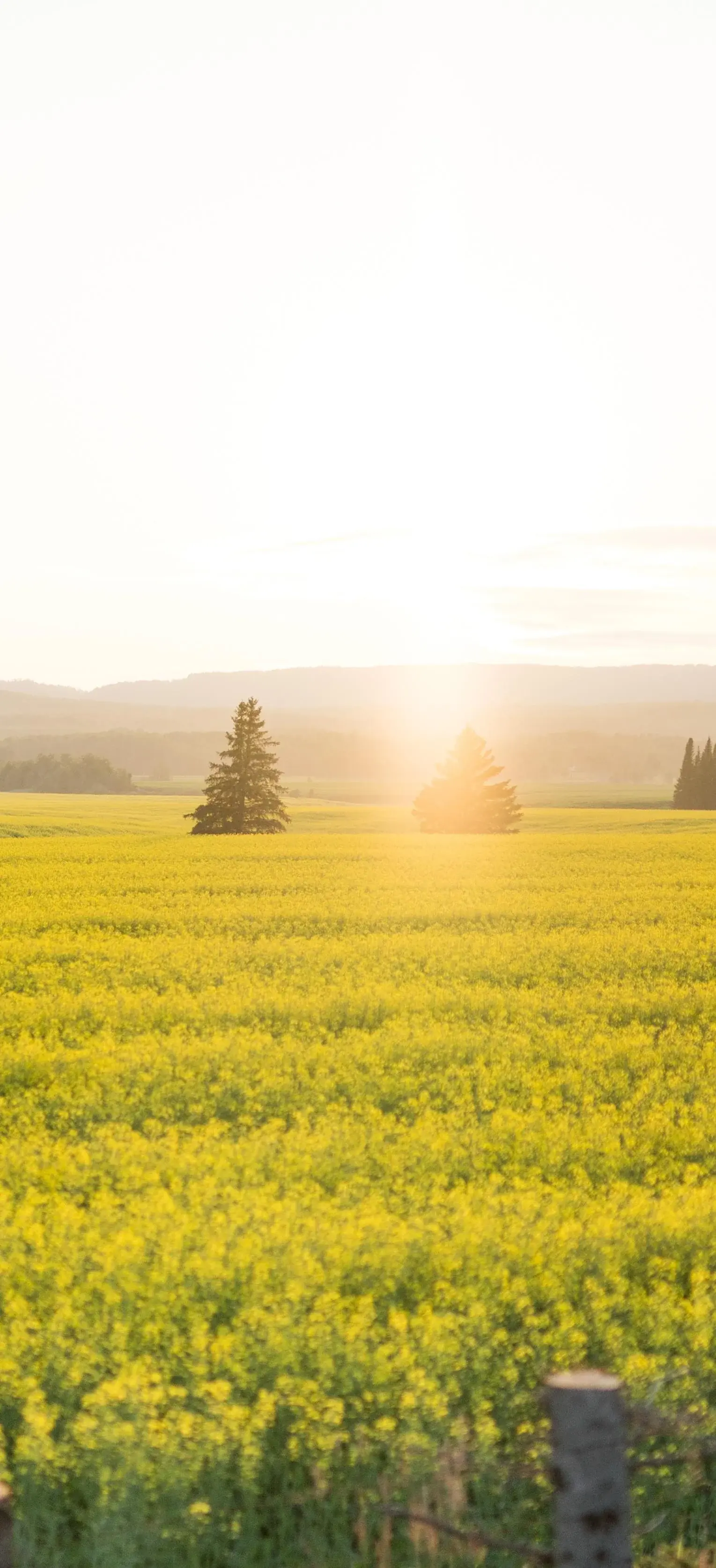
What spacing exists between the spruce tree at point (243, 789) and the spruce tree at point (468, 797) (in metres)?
14.9

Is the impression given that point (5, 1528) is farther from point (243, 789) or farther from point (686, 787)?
point (686, 787)

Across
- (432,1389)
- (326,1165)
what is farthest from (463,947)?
(432,1389)

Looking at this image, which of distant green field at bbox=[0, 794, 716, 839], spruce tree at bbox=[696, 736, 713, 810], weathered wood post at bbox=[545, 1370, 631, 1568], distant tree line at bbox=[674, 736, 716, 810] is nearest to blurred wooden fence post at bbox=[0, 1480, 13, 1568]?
weathered wood post at bbox=[545, 1370, 631, 1568]

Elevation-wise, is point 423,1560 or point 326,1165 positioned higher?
point 326,1165

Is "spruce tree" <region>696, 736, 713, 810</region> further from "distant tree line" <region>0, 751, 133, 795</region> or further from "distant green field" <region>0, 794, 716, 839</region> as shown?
"distant tree line" <region>0, 751, 133, 795</region>

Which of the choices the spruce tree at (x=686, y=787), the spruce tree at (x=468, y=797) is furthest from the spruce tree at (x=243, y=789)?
the spruce tree at (x=686, y=787)

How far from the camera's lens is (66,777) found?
163m

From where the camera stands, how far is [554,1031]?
11.4 metres

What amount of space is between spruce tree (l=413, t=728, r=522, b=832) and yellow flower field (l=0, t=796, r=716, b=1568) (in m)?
47.8

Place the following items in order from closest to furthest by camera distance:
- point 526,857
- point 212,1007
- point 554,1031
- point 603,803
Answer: point 554,1031, point 212,1007, point 526,857, point 603,803

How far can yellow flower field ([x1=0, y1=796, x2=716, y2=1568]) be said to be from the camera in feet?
17.3

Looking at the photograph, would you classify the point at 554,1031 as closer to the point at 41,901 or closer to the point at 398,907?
the point at 398,907

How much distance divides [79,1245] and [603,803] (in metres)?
153

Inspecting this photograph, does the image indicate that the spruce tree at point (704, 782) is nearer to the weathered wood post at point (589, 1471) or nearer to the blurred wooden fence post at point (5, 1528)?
the weathered wood post at point (589, 1471)
